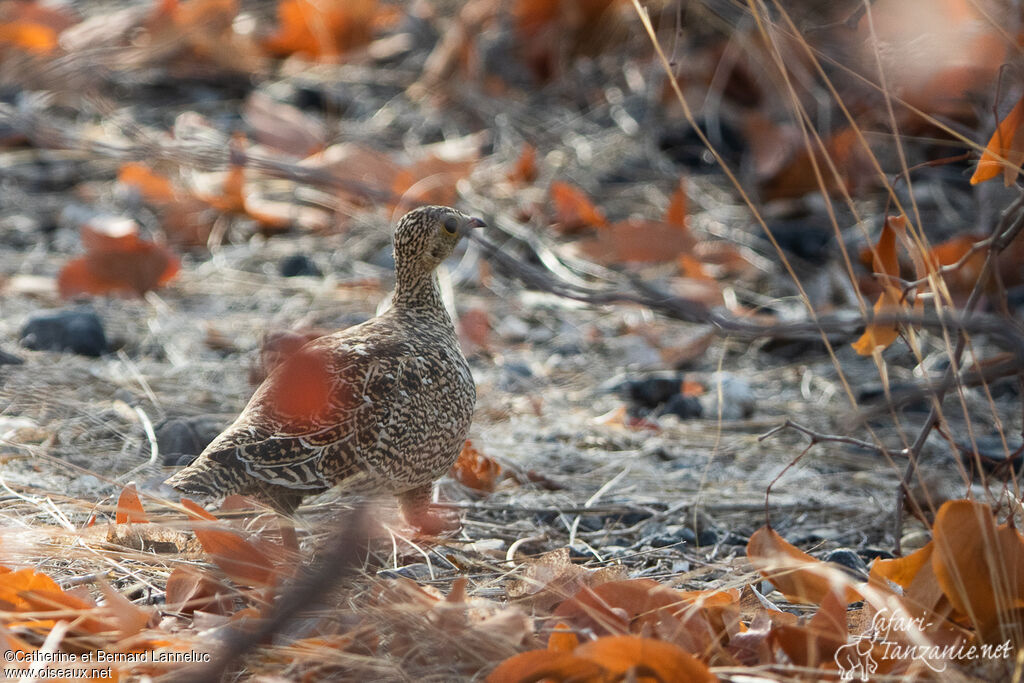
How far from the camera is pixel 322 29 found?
8.05 meters

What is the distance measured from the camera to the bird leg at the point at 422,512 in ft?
10.6

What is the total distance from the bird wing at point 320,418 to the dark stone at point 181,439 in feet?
1.87

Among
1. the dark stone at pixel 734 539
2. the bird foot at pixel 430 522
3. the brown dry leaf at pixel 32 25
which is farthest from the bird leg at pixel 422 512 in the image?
the brown dry leaf at pixel 32 25

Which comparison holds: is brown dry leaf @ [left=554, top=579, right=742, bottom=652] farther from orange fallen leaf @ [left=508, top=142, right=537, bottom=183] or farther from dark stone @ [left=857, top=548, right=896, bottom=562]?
orange fallen leaf @ [left=508, top=142, right=537, bottom=183]

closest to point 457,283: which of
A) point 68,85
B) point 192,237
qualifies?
point 192,237

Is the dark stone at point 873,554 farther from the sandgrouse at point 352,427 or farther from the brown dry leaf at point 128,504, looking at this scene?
the brown dry leaf at point 128,504

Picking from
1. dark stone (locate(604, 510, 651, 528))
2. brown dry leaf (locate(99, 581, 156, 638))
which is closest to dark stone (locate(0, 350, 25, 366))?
brown dry leaf (locate(99, 581, 156, 638))

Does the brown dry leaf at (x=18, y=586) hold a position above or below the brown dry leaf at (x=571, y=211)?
above

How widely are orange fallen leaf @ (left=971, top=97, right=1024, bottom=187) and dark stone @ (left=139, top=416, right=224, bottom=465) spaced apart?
8.11 ft

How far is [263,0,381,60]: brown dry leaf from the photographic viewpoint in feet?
26.2

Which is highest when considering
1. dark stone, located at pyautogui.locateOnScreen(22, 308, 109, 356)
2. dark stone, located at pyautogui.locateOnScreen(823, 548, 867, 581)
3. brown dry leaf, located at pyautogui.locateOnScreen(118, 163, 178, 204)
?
brown dry leaf, located at pyautogui.locateOnScreen(118, 163, 178, 204)

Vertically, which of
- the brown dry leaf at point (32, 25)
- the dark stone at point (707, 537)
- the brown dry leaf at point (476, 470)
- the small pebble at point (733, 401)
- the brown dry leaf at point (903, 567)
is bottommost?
the small pebble at point (733, 401)

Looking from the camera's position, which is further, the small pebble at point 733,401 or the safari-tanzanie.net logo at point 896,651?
the small pebble at point 733,401

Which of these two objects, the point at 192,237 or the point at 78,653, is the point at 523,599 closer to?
the point at 78,653
